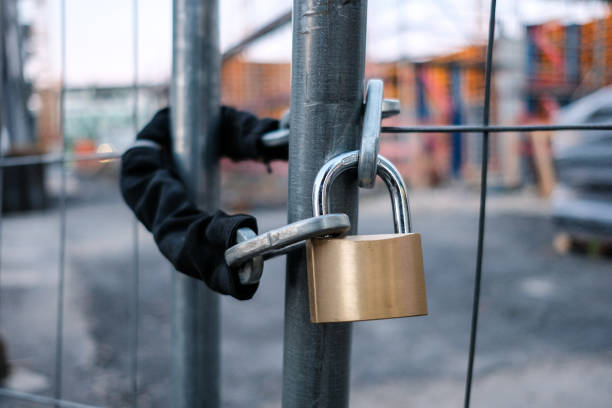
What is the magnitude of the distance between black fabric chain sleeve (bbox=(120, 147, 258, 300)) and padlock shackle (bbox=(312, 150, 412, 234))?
0.15ft

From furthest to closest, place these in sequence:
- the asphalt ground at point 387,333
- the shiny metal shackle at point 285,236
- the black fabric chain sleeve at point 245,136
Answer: the asphalt ground at point 387,333 → the black fabric chain sleeve at point 245,136 → the shiny metal shackle at point 285,236

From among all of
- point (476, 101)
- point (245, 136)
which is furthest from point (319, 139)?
point (476, 101)

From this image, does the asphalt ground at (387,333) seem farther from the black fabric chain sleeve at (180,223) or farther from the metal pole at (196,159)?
the black fabric chain sleeve at (180,223)

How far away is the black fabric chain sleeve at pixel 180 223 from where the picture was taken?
13.4 inches

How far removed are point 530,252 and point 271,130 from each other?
285 centimetres

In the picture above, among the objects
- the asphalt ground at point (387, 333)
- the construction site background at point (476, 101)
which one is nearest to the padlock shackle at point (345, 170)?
the asphalt ground at point (387, 333)

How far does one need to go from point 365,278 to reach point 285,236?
50mm

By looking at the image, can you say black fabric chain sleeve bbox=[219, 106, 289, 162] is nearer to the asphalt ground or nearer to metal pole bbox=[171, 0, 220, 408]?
metal pole bbox=[171, 0, 220, 408]

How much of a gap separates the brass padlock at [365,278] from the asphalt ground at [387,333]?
1.20 metres

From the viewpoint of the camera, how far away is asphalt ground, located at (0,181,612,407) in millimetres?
1493

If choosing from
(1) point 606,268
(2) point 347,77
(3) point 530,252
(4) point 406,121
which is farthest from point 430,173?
(2) point 347,77

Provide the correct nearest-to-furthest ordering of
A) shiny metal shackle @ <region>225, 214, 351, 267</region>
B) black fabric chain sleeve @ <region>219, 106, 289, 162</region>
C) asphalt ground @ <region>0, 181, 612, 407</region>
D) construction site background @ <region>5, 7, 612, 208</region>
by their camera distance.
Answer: shiny metal shackle @ <region>225, 214, 351, 267</region> < black fabric chain sleeve @ <region>219, 106, 289, 162</region> < asphalt ground @ <region>0, 181, 612, 407</region> < construction site background @ <region>5, 7, 612, 208</region>

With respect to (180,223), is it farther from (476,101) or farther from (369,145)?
(476,101)

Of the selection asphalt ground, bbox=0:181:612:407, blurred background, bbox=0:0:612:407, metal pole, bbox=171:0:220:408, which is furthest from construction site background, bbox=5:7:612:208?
metal pole, bbox=171:0:220:408
